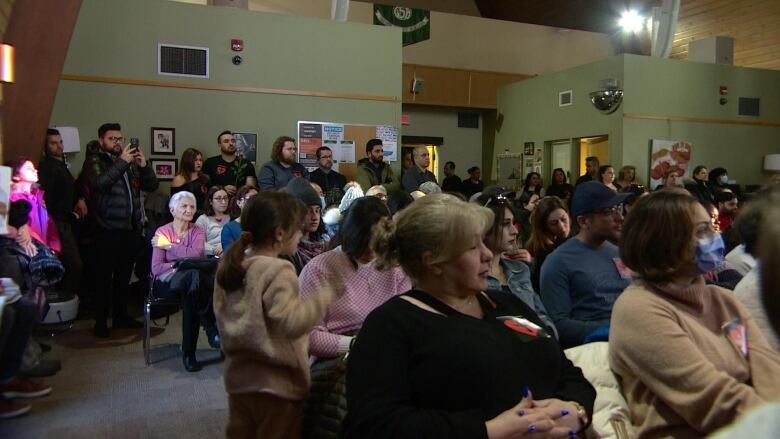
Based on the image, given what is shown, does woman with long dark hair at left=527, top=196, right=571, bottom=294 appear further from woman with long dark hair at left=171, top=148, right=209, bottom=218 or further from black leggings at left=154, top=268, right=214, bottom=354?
woman with long dark hair at left=171, top=148, right=209, bottom=218

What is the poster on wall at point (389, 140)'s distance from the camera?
7.80m

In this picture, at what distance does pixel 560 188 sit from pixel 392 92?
2.65m

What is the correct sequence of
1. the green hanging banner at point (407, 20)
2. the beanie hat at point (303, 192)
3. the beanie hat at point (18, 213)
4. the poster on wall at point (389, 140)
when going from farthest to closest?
the green hanging banner at point (407, 20)
the poster on wall at point (389, 140)
the beanie hat at point (18, 213)
the beanie hat at point (303, 192)

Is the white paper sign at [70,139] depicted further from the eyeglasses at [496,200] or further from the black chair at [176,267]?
the eyeglasses at [496,200]

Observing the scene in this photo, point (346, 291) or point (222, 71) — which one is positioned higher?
point (222, 71)

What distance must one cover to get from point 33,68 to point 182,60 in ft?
5.71

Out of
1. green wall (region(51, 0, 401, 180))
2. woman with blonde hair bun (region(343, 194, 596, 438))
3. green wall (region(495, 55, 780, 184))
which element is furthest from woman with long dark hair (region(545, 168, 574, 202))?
woman with blonde hair bun (region(343, 194, 596, 438))

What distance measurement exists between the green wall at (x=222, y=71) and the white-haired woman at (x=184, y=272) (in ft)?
8.03

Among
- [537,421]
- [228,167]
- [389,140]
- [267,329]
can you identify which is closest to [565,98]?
[389,140]

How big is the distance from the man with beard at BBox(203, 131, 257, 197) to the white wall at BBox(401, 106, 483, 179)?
5771 mm

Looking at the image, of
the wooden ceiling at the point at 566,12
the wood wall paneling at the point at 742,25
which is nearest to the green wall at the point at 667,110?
the wood wall paneling at the point at 742,25

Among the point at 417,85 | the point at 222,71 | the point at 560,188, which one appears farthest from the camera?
the point at 417,85

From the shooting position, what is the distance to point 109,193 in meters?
5.11

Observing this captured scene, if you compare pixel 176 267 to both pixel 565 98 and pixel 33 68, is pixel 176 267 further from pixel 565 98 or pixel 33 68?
pixel 565 98
